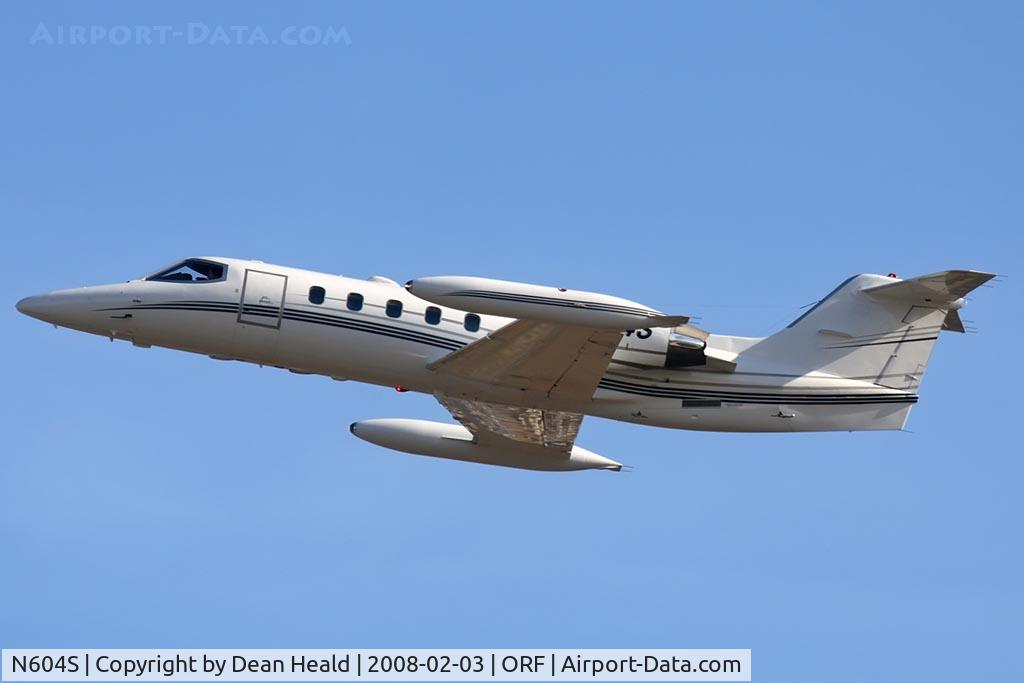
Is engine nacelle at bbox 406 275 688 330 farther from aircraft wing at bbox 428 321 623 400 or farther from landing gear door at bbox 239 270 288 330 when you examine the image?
landing gear door at bbox 239 270 288 330

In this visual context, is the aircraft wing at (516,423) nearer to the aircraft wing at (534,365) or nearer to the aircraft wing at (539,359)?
the aircraft wing at (534,365)

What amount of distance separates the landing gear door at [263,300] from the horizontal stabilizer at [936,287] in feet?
36.3

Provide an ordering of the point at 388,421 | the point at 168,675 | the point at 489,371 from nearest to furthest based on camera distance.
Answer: the point at 168,675
the point at 489,371
the point at 388,421

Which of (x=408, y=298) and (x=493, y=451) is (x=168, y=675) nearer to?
(x=408, y=298)

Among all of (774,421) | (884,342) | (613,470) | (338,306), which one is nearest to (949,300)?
(884,342)

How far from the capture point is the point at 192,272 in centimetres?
3219

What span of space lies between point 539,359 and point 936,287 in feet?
25.0

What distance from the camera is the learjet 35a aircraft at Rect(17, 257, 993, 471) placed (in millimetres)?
31266

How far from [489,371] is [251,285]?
476 cm

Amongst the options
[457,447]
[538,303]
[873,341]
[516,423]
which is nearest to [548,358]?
[538,303]

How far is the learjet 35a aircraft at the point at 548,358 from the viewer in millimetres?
31266

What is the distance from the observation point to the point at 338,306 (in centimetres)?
3138

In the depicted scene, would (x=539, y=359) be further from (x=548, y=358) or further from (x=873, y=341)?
(x=873, y=341)

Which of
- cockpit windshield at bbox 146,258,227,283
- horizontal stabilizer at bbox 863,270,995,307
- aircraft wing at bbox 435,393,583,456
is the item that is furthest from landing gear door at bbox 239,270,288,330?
horizontal stabilizer at bbox 863,270,995,307
